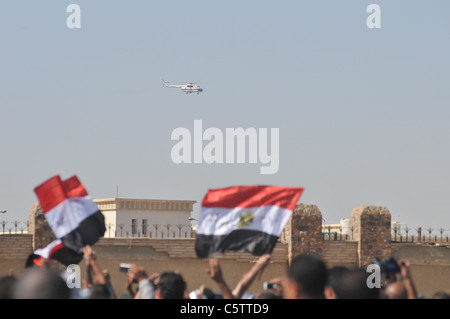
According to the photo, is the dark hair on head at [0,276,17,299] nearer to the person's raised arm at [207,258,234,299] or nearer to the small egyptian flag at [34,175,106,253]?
the person's raised arm at [207,258,234,299]

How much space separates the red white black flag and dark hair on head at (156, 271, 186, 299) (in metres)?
2.72

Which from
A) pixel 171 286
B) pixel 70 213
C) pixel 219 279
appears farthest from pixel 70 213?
pixel 219 279

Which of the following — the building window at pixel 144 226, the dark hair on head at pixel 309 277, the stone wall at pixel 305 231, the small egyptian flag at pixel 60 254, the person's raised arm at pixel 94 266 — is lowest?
the building window at pixel 144 226

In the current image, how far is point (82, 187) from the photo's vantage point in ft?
41.2

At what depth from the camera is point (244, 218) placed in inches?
415

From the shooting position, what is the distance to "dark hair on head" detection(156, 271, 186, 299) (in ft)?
29.6

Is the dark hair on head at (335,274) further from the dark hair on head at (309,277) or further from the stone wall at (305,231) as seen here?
the stone wall at (305,231)

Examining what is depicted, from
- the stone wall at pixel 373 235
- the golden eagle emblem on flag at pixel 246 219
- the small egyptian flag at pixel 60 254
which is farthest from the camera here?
the stone wall at pixel 373 235

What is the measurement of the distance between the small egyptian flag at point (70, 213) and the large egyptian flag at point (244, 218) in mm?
2043

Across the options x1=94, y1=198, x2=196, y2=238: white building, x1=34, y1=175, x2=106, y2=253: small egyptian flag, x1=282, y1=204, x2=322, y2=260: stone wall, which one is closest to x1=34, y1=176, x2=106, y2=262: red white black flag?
x1=34, y1=175, x2=106, y2=253: small egyptian flag

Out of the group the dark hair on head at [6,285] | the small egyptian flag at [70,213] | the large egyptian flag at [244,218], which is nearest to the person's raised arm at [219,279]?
the dark hair on head at [6,285]

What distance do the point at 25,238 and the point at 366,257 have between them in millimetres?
10374

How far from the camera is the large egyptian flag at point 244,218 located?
10203mm
